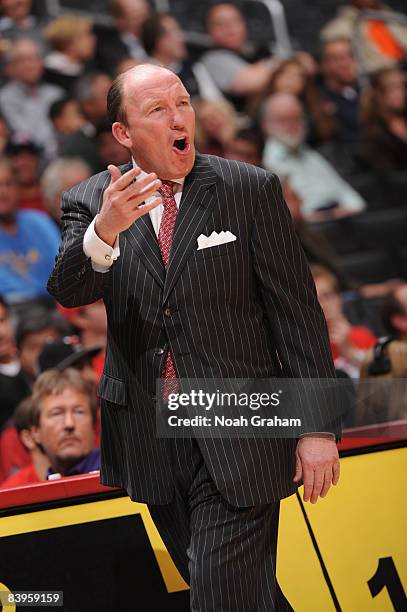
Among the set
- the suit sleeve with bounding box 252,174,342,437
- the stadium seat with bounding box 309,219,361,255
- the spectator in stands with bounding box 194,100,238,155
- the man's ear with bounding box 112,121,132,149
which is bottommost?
the suit sleeve with bounding box 252,174,342,437

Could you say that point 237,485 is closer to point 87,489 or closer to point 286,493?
point 286,493

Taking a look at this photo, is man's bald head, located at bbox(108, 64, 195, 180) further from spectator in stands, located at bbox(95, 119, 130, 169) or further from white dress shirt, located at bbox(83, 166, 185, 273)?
spectator in stands, located at bbox(95, 119, 130, 169)

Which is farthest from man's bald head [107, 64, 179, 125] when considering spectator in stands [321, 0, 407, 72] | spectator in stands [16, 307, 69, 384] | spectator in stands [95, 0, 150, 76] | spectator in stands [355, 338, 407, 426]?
spectator in stands [321, 0, 407, 72]

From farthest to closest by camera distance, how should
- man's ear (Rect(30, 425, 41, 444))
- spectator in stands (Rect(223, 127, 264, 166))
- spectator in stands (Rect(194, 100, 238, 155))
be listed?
spectator in stands (Rect(194, 100, 238, 155)) → spectator in stands (Rect(223, 127, 264, 166)) → man's ear (Rect(30, 425, 41, 444))

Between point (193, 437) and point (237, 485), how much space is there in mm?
140

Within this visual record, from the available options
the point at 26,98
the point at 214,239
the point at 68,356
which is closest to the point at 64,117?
the point at 26,98

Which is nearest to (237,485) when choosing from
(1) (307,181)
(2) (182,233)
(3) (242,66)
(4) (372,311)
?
(2) (182,233)

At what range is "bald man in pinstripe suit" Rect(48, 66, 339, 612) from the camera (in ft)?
6.86

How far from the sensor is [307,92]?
6.89 meters

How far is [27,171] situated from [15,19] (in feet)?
3.81

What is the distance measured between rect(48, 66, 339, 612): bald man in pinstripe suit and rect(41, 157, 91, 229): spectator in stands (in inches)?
131

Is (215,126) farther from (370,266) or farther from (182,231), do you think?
(182,231)

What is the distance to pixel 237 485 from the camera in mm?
2064

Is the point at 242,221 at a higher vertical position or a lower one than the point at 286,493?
higher
